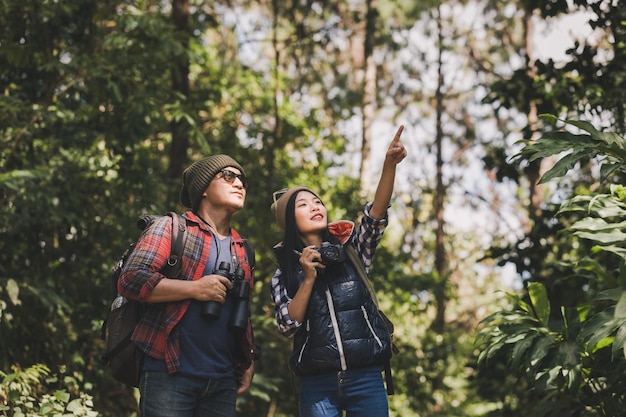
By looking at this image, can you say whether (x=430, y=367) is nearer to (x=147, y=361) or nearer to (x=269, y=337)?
(x=269, y=337)

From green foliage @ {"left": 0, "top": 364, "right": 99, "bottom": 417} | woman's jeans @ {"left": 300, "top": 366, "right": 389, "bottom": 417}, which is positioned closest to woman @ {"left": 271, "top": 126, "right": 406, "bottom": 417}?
woman's jeans @ {"left": 300, "top": 366, "right": 389, "bottom": 417}

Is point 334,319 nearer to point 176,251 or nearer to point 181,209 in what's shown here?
point 176,251

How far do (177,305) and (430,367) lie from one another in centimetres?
795

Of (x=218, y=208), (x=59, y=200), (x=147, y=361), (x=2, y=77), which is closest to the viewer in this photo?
(x=147, y=361)

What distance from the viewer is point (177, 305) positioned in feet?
11.7

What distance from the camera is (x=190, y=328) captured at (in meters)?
3.56

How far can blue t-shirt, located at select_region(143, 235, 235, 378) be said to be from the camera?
11.5 feet

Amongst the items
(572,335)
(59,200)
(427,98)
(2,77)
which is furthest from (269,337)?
(427,98)

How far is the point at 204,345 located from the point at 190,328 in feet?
0.33

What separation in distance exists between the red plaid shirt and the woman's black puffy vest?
0.29m

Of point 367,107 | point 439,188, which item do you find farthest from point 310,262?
point 439,188

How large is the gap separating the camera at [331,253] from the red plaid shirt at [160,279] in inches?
15.3

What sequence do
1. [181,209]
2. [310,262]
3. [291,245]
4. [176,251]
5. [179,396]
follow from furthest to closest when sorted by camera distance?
[181,209], [291,245], [310,262], [176,251], [179,396]

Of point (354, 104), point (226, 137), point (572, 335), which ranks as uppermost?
point (354, 104)
